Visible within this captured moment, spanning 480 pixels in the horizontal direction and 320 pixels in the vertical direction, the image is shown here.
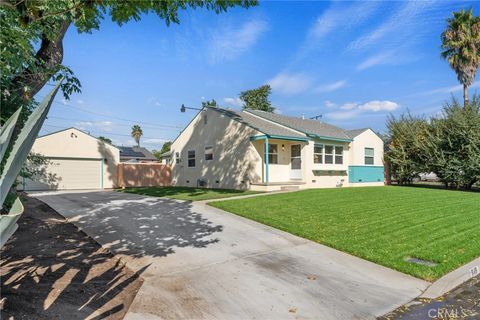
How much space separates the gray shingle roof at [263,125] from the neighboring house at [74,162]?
9849 mm

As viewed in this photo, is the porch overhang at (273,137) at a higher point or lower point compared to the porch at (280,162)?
higher

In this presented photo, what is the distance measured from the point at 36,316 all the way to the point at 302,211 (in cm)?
757

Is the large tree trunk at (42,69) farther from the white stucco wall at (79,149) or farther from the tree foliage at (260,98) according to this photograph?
the tree foliage at (260,98)

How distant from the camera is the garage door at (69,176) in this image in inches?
798

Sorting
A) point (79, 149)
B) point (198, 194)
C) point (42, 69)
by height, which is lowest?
point (198, 194)

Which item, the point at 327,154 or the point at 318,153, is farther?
the point at 327,154

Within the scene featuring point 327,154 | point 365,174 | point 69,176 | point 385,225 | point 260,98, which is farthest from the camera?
point 260,98

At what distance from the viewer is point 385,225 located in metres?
7.77

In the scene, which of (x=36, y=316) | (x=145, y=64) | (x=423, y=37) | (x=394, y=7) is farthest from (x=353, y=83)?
(x=36, y=316)

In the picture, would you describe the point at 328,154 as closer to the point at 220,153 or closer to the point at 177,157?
the point at 220,153

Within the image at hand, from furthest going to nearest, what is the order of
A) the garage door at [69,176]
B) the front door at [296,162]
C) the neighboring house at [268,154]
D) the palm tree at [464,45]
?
the palm tree at [464,45] → the garage door at [69,176] → the front door at [296,162] → the neighboring house at [268,154]

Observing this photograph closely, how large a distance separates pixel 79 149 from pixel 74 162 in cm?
99

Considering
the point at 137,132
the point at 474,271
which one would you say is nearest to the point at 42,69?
the point at 474,271

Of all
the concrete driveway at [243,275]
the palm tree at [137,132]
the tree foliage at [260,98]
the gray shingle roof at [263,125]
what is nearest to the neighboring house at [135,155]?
the tree foliage at [260,98]
